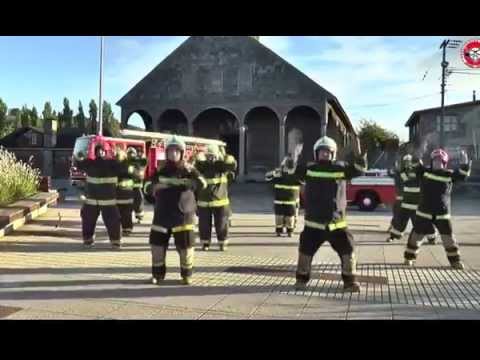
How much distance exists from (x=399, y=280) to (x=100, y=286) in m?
4.07

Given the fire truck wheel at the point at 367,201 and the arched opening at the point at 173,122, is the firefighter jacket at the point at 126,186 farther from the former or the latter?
the arched opening at the point at 173,122

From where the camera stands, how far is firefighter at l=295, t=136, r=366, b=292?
7379 mm

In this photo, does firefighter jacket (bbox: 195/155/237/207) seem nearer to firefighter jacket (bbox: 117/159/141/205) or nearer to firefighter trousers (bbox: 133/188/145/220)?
firefighter jacket (bbox: 117/159/141/205)

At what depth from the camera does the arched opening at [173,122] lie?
36.4m

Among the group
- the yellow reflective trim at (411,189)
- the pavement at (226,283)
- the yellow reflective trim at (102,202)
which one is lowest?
the pavement at (226,283)

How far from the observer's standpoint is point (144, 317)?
596 cm

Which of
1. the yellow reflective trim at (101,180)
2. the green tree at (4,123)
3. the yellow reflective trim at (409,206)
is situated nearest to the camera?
the yellow reflective trim at (101,180)

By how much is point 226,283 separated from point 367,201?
1447 centimetres

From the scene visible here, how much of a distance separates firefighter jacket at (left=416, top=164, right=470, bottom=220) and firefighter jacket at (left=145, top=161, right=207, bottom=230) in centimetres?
388

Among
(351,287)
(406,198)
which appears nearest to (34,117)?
(406,198)

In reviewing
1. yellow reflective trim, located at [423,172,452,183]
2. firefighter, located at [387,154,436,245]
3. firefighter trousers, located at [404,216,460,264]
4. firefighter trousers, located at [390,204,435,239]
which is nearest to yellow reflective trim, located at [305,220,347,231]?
firefighter trousers, located at [404,216,460,264]

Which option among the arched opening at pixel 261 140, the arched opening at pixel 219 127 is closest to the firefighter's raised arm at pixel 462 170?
the arched opening at pixel 261 140
